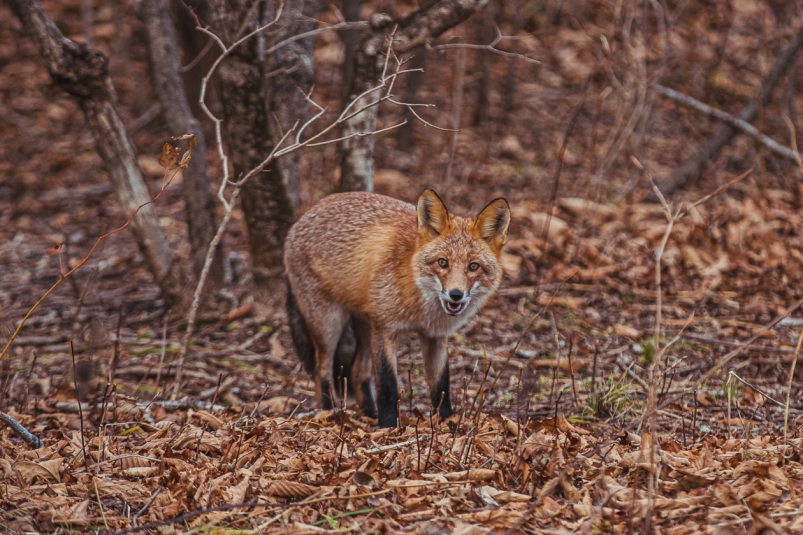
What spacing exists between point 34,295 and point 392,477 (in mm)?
6488

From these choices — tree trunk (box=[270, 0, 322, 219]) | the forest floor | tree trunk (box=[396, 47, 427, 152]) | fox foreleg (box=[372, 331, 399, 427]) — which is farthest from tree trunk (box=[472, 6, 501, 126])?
fox foreleg (box=[372, 331, 399, 427])

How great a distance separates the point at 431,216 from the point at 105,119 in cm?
334

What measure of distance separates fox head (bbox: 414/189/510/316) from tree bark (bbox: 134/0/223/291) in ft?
10.6

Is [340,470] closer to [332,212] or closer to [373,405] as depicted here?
[373,405]

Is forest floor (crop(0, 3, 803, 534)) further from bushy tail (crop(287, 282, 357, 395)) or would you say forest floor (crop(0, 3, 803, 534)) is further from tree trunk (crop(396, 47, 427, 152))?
bushy tail (crop(287, 282, 357, 395))

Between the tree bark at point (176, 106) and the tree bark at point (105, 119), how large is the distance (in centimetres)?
47

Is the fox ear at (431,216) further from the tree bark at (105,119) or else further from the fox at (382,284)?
the tree bark at (105,119)

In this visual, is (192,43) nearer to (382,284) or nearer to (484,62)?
(484,62)

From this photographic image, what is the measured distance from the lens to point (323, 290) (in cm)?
596

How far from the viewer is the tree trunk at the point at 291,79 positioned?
23.5ft

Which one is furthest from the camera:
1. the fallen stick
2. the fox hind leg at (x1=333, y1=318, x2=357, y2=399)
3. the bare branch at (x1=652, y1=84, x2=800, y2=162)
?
the bare branch at (x1=652, y1=84, x2=800, y2=162)

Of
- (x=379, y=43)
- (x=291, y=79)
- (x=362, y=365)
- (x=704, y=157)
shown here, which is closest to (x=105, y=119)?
(x=291, y=79)

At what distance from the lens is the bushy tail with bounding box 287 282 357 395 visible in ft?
20.5

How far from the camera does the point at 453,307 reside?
5.04 meters
